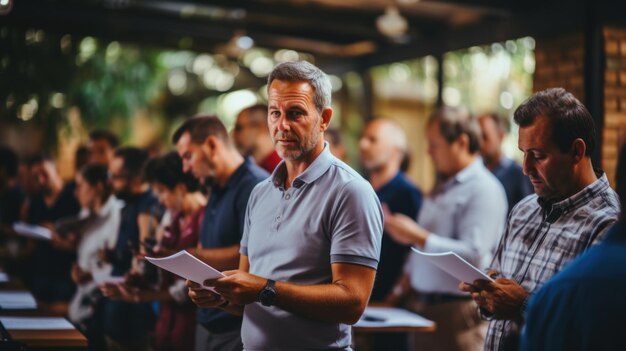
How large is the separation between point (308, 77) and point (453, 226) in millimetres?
2001

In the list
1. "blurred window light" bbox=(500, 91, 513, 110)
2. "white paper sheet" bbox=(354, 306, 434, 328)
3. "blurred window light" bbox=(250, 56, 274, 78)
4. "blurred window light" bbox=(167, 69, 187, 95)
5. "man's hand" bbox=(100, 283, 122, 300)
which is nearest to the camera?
"white paper sheet" bbox=(354, 306, 434, 328)

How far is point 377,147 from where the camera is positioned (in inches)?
209

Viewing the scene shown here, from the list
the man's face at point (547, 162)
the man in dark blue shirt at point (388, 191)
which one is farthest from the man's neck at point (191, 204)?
the man's face at point (547, 162)

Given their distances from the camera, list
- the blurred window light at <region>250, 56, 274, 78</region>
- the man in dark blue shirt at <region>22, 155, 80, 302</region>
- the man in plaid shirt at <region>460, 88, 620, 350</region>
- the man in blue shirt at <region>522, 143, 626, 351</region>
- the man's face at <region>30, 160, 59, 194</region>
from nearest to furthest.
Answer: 1. the man in blue shirt at <region>522, 143, 626, 351</region>
2. the man in plaid shirt at <region>460, 88, 620, 350</region>
3. the man in dark blue shirt at <region>22, 155, 80, 302</region>
4. the man's face at <region>30, 160, 59, 194</region>
5. the blurred window light at <region>250, 56, 274, 78</region>

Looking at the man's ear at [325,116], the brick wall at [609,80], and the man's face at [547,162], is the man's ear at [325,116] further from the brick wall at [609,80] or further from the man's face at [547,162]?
the brick wall at [609,80]

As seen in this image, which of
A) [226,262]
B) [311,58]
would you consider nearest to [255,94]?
[311,58]

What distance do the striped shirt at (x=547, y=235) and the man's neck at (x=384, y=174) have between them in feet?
7.76

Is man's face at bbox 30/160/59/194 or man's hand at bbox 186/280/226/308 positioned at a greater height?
man's face at bbox 30/160/59/194

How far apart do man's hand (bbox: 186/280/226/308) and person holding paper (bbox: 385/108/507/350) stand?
173 centimetres

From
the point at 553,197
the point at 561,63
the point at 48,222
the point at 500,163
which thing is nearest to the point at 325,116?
the point at 553,197

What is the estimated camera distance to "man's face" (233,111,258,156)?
5.00 m

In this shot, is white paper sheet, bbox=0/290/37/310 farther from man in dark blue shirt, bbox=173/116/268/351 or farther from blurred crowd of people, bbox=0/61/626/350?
man in dark blue shirt, bbox=173/116/268/351

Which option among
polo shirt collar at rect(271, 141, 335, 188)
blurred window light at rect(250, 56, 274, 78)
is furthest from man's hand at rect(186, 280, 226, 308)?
blurred window light at rect(250, 56, 274, 78)

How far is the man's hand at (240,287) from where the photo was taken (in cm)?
235
